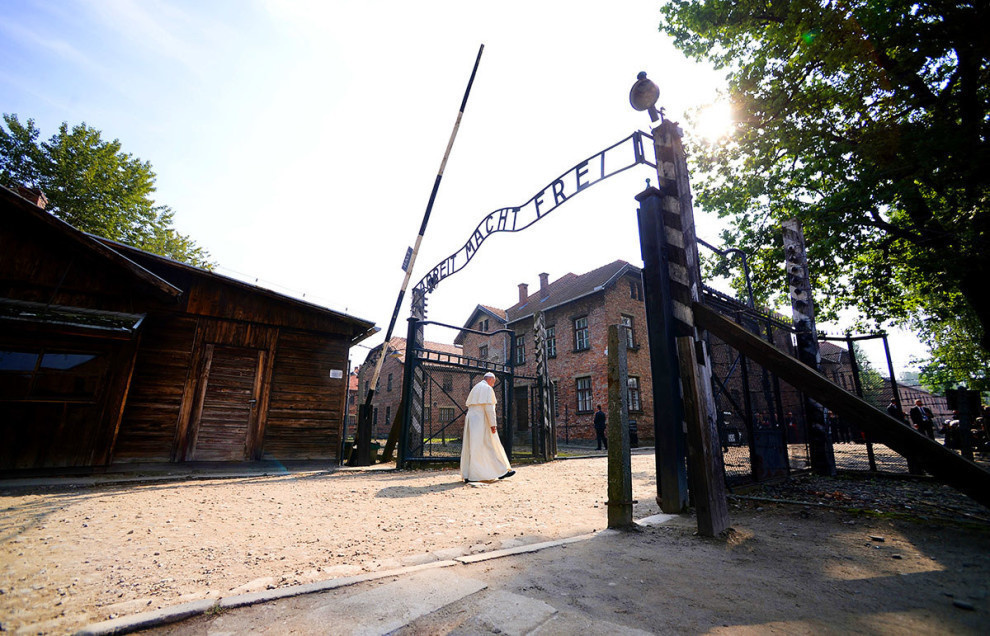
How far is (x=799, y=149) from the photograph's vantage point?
999 centimetres

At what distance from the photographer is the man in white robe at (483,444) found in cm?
736

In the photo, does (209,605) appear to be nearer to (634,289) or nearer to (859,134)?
(859,134)

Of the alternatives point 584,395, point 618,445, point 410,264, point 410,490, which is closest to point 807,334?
point 618,445

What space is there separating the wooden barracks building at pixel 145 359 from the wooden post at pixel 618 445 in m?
7.92

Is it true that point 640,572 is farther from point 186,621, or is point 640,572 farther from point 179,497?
point 179,497

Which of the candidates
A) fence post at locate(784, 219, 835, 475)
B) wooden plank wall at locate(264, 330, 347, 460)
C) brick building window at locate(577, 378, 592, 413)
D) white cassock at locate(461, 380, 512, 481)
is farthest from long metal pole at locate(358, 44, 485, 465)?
brick building window at locate(577, 378, 592, 413)

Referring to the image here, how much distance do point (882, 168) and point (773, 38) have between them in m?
3.78

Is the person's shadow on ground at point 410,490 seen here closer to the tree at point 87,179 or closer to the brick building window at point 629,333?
A: the brick building window at point 629,333

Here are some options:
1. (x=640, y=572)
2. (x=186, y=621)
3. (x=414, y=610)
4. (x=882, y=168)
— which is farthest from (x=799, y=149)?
(x=186, y=621)

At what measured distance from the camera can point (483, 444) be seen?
7.50 metres

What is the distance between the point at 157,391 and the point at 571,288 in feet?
65.5

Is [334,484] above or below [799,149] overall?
below

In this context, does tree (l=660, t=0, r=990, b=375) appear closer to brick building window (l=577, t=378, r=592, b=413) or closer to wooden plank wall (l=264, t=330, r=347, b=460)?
brick building window (l=577, t=378, r=592, b=413)

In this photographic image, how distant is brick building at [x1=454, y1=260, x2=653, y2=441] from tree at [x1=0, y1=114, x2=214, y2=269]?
2086cm
